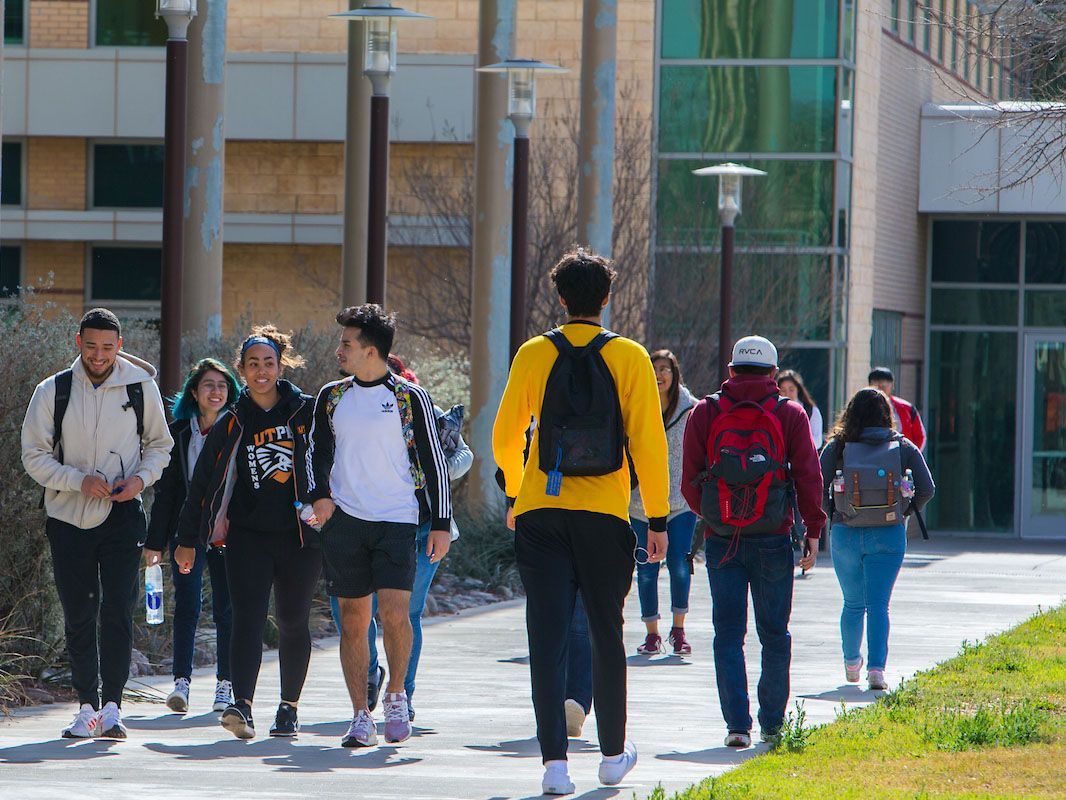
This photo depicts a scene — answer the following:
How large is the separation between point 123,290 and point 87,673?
2411 cm

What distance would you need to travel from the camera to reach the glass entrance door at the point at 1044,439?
29.8m

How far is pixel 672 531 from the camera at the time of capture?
12320 mm

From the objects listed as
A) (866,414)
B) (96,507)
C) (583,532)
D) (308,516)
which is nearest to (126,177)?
(866,414)

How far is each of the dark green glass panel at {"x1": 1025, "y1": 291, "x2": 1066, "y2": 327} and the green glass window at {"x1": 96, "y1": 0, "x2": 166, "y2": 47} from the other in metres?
14.0

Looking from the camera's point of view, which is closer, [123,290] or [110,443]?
[110,443]

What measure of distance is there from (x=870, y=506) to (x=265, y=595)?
3530 mm

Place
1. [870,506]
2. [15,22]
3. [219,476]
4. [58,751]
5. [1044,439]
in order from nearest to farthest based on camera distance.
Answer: [58,751], [219,476], [870,506], [1044,439], [15,22]

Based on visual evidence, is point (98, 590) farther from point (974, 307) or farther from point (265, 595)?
point (974, 307)

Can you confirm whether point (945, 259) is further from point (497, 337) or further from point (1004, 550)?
point (497, 337)

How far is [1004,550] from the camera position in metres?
26.5

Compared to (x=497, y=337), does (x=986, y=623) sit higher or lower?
lower

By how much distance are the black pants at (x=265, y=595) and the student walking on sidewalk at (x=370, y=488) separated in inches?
16.9

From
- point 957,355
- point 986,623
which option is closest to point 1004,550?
point 957,355

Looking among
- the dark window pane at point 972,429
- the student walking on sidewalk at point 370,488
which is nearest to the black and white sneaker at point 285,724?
the student walking on sidewalk at point 370,488
